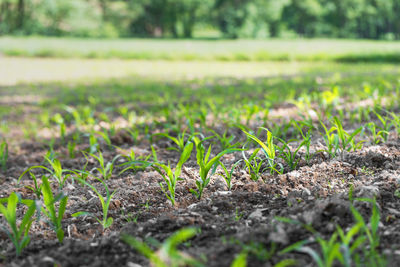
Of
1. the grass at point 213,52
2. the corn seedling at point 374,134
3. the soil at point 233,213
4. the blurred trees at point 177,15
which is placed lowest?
the soil at point 233,213

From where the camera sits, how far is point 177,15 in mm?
40062

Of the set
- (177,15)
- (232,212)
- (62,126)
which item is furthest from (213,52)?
(177,15)

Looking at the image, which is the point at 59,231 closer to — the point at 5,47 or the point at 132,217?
the point at 132,217

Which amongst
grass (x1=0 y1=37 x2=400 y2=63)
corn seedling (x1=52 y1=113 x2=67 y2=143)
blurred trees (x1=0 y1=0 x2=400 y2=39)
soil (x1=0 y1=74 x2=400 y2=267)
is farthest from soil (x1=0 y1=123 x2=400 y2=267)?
blurred trees (x1=0 y1=0 x2=400 y2=39)

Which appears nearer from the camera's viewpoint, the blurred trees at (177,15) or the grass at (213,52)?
the grass at (213,52)

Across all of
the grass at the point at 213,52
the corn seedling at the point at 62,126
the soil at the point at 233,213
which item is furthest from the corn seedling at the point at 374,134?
the grass at the point at 213,52

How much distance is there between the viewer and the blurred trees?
36.9 m

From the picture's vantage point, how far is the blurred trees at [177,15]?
36875mm

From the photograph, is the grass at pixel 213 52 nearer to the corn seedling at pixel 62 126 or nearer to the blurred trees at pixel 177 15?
the corn seedling at pixel 62 126

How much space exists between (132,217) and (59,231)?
14.2 inches

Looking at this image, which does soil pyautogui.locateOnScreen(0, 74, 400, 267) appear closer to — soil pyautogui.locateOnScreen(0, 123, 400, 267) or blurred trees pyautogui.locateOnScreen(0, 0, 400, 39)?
soil pyautogui.locateOnScreen(0, 123, 400, 267)

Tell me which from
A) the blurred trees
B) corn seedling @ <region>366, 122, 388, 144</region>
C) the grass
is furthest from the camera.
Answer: the blurred trees

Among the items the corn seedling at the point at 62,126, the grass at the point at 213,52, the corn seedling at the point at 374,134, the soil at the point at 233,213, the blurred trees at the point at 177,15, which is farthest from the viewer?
the blurred trees at the point at 177,15

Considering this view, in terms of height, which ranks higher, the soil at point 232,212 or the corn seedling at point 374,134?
the corn seedling at point 374,134
